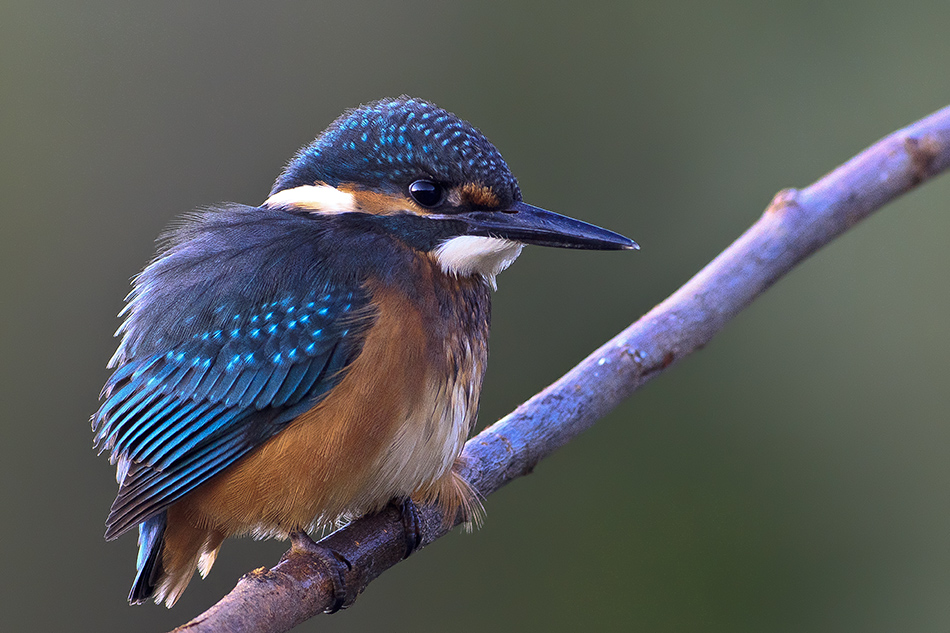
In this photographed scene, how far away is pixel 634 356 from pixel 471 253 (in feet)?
1.36

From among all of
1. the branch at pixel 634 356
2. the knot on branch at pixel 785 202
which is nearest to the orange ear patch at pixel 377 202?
the branch at pixel 634 356

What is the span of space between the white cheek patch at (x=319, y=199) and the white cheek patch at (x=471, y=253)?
0.61 ft

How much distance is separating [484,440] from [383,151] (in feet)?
1.87

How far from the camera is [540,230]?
179cm

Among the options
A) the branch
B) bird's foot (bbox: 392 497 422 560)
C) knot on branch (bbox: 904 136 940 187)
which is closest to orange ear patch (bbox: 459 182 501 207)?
the branch

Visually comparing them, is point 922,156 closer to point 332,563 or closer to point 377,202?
point 377,202

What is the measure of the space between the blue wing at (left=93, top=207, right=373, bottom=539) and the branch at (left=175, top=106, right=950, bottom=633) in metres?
0.24

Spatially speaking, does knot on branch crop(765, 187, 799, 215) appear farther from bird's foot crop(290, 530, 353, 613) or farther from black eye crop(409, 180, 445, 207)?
bird's foot crop(290, 530, 353, 613)

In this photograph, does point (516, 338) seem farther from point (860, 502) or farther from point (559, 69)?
point (860, 502)

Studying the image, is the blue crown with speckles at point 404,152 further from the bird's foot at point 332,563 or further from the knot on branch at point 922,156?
the knot on branch at point 922,156

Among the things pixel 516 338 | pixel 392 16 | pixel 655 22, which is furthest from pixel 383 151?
pixel 655 22

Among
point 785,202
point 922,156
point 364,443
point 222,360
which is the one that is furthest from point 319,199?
point 922,156

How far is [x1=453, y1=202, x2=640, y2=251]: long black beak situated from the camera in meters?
1.78

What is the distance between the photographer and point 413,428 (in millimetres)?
1751
